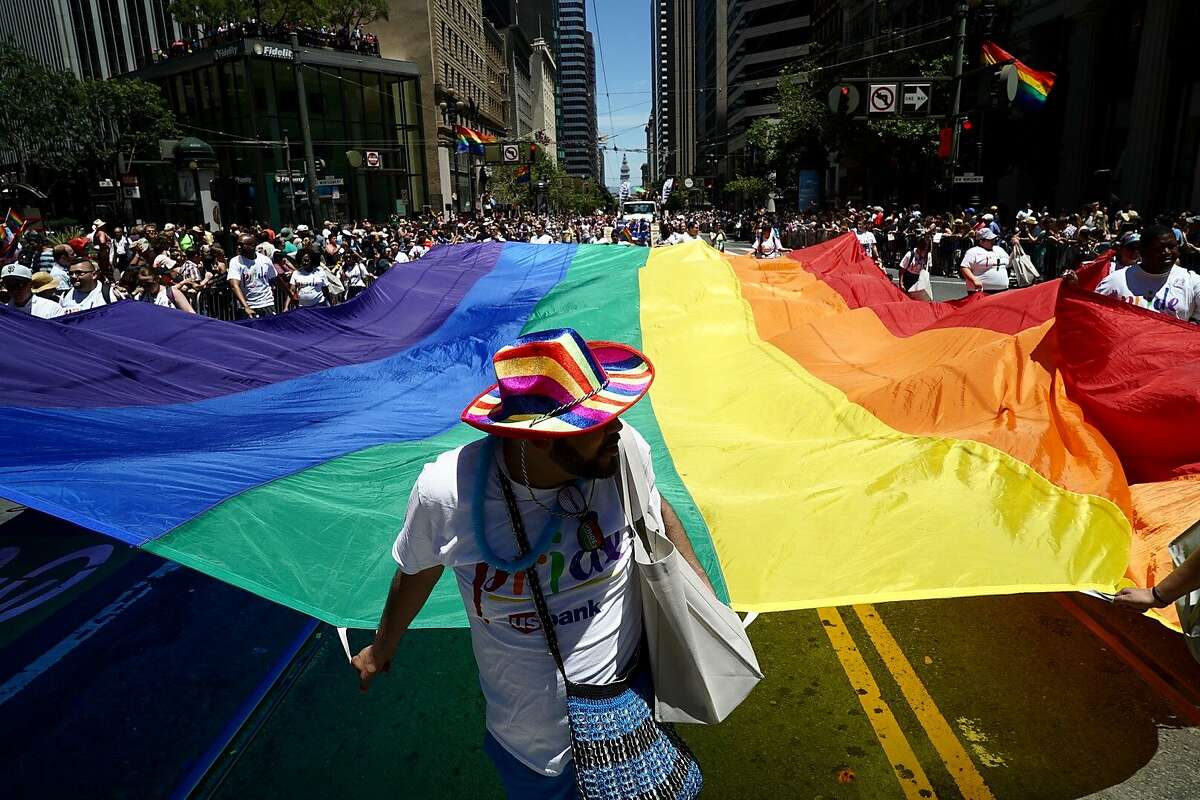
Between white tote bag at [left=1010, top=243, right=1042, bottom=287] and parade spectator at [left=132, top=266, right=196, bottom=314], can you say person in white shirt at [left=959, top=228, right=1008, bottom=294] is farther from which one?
parade spectator at [left=132, top=266, right=196, bottom=314]

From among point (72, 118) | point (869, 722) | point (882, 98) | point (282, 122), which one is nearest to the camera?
point (869, 722)

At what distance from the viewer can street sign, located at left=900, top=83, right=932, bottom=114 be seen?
18105 millimetres

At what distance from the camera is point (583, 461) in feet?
6.64

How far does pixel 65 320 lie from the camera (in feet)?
22.3

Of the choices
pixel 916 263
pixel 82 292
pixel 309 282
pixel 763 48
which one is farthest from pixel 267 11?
pixel 763 48

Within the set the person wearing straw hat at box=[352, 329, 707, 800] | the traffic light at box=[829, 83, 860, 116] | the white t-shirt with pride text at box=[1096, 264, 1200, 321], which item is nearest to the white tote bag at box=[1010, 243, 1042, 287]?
the traffic light at box=[829, 83, 860, 116]

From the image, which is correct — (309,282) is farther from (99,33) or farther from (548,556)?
(99,33)

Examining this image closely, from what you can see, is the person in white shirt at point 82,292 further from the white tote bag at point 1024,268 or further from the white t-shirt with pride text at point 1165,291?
the white tote bag at point 1024,268

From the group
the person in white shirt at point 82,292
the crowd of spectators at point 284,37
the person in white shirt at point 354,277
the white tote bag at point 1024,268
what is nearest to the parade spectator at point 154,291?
the person in white shirt at point 82,292

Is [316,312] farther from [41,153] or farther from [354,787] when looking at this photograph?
[41,153]

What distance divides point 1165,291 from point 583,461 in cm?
638

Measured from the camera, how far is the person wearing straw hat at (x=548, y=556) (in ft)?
6.60

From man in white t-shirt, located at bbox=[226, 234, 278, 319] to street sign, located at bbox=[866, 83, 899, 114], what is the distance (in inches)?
500

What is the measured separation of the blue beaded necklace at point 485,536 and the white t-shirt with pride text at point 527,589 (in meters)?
0.01
